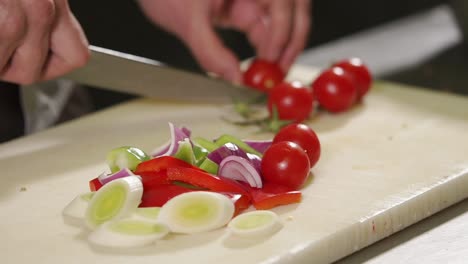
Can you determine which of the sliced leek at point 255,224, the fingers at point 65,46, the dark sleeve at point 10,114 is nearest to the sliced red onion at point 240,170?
the sliced leek at point 255,224

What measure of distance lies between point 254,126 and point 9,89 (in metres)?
0.71

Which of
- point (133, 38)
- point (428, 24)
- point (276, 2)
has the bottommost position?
point (133, 38)

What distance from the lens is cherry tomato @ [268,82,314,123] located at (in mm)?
1740

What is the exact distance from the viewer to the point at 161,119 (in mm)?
1805

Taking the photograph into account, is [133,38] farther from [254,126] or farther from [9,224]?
[9,224]

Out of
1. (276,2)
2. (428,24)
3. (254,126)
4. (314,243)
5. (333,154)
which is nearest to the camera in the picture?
(314,243)

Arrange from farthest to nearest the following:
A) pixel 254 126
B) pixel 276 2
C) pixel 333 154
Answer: pixel 276 2
pixel 254 126
pixel 333 154

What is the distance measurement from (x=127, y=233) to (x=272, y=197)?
24 cm

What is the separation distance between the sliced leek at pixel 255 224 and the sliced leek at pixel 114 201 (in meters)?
0.16

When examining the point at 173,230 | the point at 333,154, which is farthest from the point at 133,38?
the point at 173,230

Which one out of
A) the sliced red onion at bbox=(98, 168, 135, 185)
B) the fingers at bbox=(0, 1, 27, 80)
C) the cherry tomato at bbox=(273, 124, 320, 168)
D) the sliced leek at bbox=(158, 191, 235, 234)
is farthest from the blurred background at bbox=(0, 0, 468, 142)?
the sliced leek at bbox=(158, 191, 235, 234)

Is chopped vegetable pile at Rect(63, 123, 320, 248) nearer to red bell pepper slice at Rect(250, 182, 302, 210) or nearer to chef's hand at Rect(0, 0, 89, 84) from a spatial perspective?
red bell pepper slice at Rect(250, 182, 302, 210)

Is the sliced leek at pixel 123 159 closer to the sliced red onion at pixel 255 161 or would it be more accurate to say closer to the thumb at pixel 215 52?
the sliced red onion at pixel 255 161

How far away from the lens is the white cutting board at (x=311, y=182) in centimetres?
116
